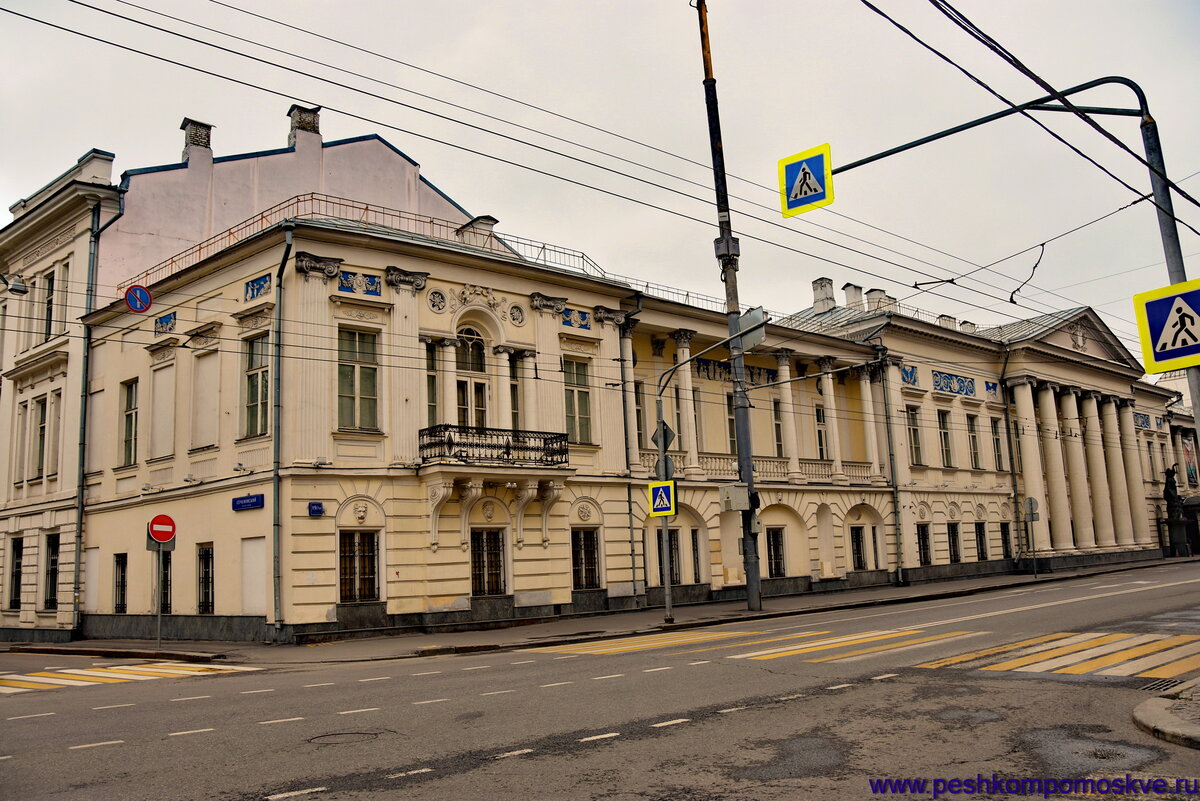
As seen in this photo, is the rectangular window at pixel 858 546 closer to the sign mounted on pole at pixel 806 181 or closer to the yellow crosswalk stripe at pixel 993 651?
the yellow crosswalk stripe at pixel 993 651

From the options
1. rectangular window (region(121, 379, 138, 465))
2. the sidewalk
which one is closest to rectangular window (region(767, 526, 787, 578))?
the sidewalk

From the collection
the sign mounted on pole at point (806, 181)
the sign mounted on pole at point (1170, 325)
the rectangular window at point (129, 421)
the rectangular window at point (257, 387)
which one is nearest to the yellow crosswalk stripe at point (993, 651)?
the sign mounted on pole at point (1170, 325)

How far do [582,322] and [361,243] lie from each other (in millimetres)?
7555

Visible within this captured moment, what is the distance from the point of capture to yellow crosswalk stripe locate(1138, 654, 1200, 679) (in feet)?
36.9

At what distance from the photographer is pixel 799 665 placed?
43.2 feet

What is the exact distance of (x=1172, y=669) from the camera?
1163 cm

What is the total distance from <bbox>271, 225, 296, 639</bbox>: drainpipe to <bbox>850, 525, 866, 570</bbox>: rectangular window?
2362 centimetres

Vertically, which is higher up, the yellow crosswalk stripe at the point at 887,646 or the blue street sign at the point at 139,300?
the blue street sign at the point at 139,300

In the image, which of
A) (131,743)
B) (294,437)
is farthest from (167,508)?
(131,743)

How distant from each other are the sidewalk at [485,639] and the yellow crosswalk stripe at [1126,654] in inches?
417

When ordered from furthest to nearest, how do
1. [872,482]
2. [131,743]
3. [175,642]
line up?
[872,482]
[175,642]
[131,743]

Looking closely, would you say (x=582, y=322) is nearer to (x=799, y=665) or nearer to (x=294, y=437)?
(x=294, y=437)

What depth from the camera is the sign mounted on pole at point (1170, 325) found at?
9281 millimetres

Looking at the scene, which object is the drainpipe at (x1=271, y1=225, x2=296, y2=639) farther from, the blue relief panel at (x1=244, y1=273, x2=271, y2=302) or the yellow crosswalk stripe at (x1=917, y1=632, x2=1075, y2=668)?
the yellow crosswalk stripe at (x1=917, y1=632, x2=1075, y2=668)
